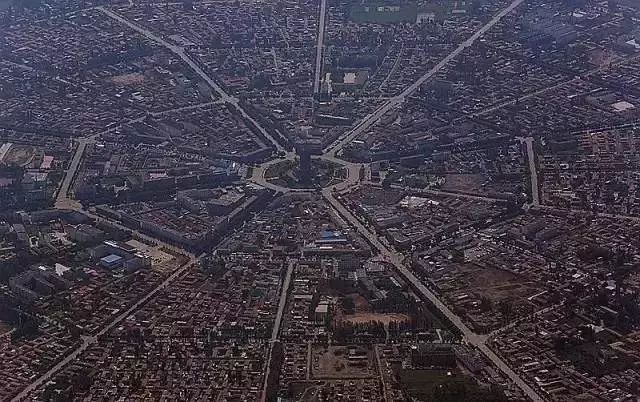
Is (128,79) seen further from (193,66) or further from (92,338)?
(92,338)

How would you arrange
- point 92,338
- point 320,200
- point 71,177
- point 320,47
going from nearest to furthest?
point 92,338, point 320,200, point 71,177, point 320,47

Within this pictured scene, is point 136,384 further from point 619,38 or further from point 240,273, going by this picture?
point 619,38

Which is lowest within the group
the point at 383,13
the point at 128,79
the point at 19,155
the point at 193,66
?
the point at 19,155

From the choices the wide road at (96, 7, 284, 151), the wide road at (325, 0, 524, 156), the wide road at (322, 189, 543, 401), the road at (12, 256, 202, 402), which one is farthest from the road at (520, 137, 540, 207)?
the road at (12, 256, 202, 402)

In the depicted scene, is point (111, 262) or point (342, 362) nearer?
point (342, 362)

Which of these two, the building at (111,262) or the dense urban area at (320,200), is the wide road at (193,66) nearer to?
the dense urban area at (320,200)

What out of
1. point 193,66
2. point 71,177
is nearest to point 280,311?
point 71,177

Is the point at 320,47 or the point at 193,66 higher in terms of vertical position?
the point at 320,47
